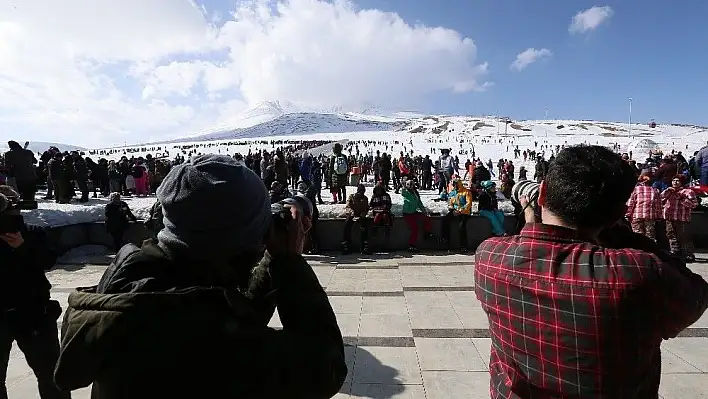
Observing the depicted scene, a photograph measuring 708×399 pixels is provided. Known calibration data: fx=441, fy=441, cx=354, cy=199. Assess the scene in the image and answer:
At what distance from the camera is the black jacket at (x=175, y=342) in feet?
3.17

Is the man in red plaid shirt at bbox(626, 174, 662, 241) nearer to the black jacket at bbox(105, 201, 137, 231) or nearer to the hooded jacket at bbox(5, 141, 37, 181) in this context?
the black jacket at bbox(105, 201, 137, 231)

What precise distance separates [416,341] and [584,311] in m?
3.40

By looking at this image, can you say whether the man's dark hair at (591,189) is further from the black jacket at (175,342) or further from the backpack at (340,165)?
the backpack at (340,165)

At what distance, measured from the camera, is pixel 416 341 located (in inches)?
179

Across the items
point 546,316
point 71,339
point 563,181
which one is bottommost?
point 546,316

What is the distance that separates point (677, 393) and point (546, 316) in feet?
9.67

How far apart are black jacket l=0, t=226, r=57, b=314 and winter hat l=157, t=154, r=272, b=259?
2228 millimetres

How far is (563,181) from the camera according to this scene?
1.47 metres

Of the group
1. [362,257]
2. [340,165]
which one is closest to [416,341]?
[362,257]

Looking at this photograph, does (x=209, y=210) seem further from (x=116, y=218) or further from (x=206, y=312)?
(x=116, y=218)

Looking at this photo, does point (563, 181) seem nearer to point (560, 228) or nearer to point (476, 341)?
point (560, 228)

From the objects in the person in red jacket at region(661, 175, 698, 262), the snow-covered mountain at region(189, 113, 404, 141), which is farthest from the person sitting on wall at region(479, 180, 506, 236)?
the snow-covered mountain at region(189, 113, 404, 141)

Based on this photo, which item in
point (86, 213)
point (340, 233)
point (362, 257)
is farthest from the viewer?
point (86, 213)

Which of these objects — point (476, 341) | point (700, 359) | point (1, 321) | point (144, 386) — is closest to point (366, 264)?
point (476, 341)
